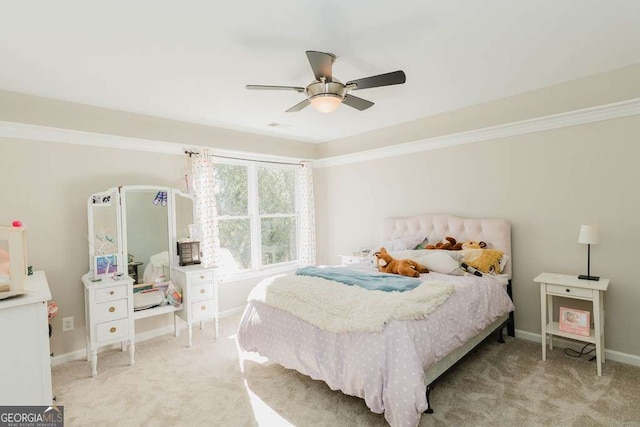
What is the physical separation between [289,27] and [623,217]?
3282mm

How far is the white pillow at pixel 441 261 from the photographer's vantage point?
3215mm

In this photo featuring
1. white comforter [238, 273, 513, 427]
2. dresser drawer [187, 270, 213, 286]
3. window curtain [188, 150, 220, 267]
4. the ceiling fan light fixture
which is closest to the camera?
white comforter [238, 273, 513, 427]

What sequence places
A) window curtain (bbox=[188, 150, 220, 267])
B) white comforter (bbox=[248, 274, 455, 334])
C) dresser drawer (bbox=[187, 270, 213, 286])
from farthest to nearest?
window curtain (bbox=[188, 150, 220, 267])
dresser drawer (bbox=[187, 270, 213, 286])
white comforter (bbox=[248, 274, 455, 334])

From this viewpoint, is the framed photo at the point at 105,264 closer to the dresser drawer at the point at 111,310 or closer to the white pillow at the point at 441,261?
the dresser drawer at the point at 111,310

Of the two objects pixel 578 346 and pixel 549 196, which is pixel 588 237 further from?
pixel 578 346

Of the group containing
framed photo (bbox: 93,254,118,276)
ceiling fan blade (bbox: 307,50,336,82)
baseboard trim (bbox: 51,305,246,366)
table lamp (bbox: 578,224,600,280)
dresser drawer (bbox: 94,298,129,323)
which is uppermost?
ceiling fan blade (bbox: 307,50,336,82)

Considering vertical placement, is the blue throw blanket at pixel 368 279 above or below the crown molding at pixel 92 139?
below

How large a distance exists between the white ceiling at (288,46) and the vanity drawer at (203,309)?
2.21m

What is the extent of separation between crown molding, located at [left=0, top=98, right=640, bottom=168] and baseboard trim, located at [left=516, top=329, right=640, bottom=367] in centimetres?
214

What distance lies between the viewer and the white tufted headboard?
352 cm

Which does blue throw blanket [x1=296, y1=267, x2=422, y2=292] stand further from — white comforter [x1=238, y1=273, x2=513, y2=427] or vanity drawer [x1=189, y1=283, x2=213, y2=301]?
vanity drawer [x1=189, y1=283, x2=213, y2=301]

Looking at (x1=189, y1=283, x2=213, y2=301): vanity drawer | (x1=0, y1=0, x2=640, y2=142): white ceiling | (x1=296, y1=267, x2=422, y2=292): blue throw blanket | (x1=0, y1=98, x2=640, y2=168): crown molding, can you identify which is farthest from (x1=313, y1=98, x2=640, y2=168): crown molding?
(x1=189, y1=283, x2=213, y2=301): vanity drawer

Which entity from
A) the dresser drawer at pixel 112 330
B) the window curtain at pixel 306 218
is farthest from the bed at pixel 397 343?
the window curtain at pixel 306 218

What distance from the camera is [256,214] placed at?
502cm
